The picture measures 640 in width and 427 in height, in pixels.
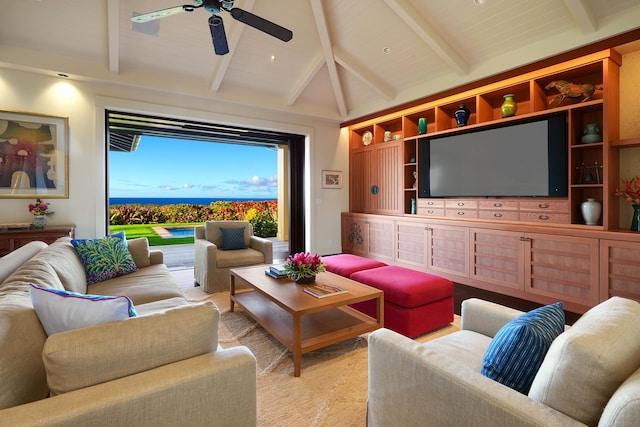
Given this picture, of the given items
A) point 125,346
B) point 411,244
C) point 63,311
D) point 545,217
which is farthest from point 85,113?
point 545,217

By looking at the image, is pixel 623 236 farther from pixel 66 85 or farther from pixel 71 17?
pixel 66 85

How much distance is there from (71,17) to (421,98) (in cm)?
452

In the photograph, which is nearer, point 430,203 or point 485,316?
point 485,316

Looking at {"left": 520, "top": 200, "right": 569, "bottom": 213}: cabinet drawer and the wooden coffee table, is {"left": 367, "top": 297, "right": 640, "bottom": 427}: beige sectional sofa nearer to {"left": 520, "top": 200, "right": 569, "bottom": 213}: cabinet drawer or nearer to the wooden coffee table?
the wooden coffee table

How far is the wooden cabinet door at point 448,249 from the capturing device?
4.16 m

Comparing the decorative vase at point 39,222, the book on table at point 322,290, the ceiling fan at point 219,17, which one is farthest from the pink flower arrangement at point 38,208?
the book on table at point 322,290

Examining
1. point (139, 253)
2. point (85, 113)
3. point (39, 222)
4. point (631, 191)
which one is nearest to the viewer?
point (631, 191)

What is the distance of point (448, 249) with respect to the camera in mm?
4363

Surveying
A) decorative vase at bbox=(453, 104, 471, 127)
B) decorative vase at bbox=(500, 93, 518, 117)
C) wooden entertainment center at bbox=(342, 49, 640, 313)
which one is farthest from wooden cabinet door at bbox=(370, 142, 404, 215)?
decorative vase at bbox=(500, 93, 518, 117)

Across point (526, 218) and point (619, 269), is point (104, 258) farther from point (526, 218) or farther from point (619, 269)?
point (619, 269)

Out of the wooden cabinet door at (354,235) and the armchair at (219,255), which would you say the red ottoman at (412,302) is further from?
the wooden cabinet door at (354,235)

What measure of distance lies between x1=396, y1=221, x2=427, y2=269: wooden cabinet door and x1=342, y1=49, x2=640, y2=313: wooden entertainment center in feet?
0.05

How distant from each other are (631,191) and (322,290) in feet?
10.3

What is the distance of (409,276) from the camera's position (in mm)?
2838
